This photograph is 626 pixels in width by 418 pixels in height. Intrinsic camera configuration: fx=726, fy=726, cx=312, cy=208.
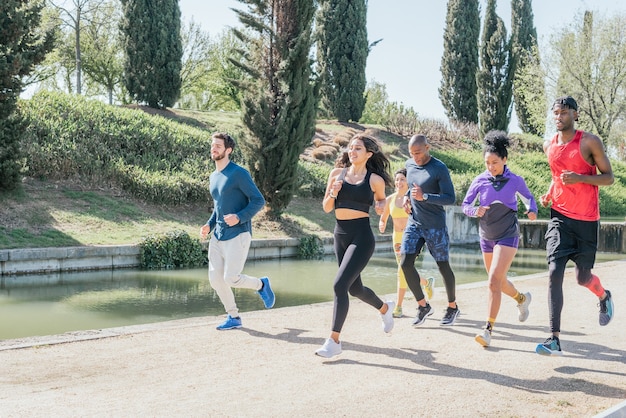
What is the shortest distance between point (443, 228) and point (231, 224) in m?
2.21

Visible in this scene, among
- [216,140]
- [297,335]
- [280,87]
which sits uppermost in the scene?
[280,87]

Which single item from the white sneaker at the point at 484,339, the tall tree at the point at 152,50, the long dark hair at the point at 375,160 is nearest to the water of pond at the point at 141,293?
the long dark hair at the point at 375,160

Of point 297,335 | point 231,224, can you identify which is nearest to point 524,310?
point 297,335

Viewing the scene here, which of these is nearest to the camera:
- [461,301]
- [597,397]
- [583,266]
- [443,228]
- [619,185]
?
[597,397]

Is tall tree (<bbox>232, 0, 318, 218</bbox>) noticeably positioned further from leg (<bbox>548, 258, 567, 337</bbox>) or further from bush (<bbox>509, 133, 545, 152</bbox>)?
bush (<bbox>509, 133, 545, 152</bbox>)

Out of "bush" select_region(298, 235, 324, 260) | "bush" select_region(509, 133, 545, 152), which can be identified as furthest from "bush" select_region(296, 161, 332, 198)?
"bush" select_region(509, 133, 545, 152)

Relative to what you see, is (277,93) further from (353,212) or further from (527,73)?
(527,73)

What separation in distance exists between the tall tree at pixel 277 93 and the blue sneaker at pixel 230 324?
40.6ft

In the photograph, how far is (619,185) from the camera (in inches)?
1631

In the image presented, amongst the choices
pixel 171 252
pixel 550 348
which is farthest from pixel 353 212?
pixel 171 252

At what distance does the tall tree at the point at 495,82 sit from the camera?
39.8 metres

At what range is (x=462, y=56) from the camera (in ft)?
142

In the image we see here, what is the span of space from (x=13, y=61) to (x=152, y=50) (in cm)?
1421

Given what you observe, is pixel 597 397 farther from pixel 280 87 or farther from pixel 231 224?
pixel 280 87
